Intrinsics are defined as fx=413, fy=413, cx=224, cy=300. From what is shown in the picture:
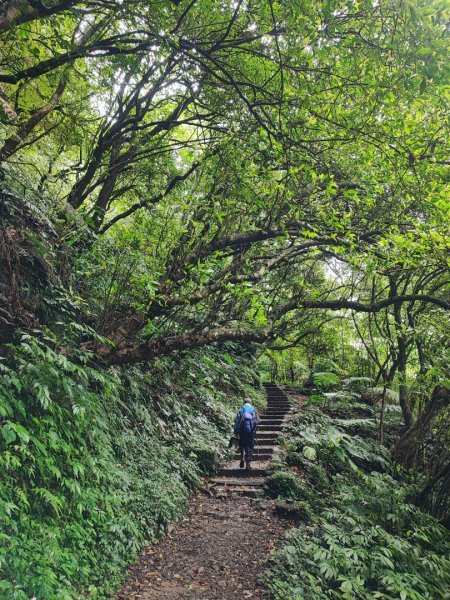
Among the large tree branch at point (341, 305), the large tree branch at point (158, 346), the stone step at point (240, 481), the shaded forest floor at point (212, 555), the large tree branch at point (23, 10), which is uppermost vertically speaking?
the large tree branch at point (23, 10)

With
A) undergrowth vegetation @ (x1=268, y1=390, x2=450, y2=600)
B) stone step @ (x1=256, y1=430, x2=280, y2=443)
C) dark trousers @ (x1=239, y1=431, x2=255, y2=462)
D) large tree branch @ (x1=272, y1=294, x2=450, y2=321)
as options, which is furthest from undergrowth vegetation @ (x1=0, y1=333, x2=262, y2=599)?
stone step @ (x1=256, y1=430, x2=280, y2=443)

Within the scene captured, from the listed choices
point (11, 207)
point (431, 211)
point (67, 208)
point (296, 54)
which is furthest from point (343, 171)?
point (11, 207)

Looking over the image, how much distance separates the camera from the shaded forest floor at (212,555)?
16.4 ft

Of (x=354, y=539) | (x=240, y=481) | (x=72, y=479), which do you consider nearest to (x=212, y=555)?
(x=354, y=539)

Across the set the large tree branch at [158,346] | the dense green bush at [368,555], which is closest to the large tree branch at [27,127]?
the large tree branch at [158,346]

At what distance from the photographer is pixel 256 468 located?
9633mm

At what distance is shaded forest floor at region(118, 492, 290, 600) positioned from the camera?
500 cm

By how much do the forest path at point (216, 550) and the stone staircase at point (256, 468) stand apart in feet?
0.07

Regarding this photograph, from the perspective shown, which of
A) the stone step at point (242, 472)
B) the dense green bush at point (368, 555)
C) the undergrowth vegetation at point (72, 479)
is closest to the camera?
the undergrowth vegetation at point (72, 479)

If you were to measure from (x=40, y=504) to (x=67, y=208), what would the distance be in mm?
3990

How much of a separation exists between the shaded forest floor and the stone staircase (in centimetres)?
64

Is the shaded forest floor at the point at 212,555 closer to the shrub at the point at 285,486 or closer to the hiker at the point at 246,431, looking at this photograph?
the shrub at the point at 285,486

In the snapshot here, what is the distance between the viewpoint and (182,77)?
6383 mm

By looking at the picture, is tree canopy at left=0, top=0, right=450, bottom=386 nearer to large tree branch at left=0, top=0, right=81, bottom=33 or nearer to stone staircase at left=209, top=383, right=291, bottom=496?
large tree branch at left=0, top=0, right=81, bottom=33
